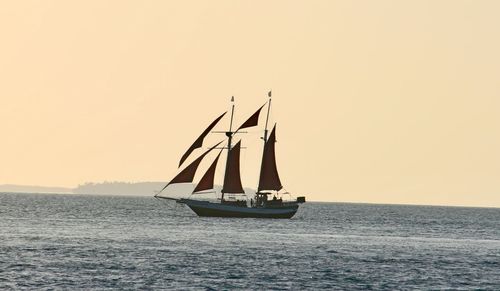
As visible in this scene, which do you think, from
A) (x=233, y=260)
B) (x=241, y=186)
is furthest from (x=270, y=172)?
(x=233, y=260)

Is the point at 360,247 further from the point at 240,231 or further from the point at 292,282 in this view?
the point at 292,282

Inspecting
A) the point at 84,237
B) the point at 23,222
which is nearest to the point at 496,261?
the point at 84,237

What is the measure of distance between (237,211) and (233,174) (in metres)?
5.50

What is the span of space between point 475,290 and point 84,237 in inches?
2022

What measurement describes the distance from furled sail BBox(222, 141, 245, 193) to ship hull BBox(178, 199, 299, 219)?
120 inches

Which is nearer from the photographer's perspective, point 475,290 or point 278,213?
point 475,290

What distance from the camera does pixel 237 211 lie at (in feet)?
538

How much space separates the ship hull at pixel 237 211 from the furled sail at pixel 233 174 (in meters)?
3.06

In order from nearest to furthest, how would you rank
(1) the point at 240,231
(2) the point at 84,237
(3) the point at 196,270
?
1. (3) the point at 196,270
2. (2) the point at 84,237
3. (1) the point at 240,231

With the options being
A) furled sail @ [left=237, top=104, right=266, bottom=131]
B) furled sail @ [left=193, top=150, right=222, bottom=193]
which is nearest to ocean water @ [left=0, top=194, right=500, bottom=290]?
furled sail @ [left=193, top=150, right=222, bottom=193]

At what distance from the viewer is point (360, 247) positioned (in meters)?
107

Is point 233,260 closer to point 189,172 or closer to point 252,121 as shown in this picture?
point 189,172

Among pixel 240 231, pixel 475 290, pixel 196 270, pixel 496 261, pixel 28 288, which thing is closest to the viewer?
pixel 28 288

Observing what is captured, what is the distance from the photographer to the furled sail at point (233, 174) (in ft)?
534
